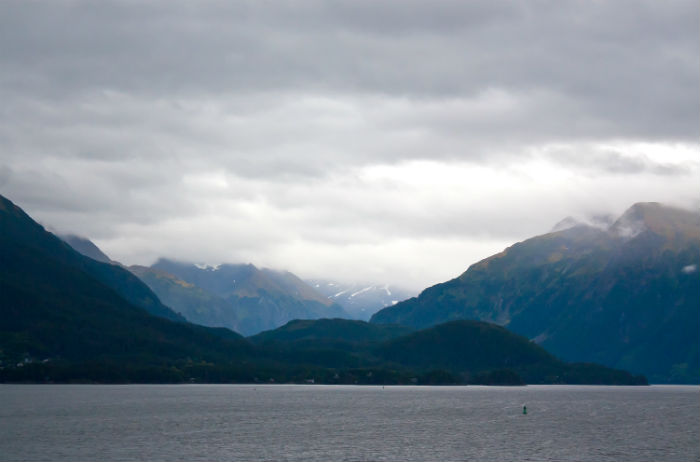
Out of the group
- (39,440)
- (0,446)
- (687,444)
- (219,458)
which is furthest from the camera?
(687,444)

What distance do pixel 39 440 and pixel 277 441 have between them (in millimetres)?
51150

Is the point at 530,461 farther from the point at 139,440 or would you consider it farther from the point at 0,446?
the point at 0,446

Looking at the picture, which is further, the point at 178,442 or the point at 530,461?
the point at 178,442

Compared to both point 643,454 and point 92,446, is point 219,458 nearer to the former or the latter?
point 92,446

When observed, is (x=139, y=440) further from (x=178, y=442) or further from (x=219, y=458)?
(x=219, y=458)

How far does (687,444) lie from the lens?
19675 cm

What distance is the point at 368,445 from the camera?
184m

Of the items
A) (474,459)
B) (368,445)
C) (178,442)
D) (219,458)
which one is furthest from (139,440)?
(474,459)

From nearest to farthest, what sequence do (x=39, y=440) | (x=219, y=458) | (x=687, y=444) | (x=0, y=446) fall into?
(x=219, y=458), (x=0, y=446), (x=39, y=440), (x=687, y=444)

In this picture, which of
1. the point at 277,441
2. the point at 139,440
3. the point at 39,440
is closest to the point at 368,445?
the point at 277,441

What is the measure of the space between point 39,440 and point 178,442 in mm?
29501

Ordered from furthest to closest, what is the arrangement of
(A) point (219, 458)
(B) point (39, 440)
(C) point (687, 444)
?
(C) point (687, 444)
(B) point (39, 440)
(A) point (219, 458)

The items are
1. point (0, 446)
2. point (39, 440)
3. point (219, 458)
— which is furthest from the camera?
point (39, 440)

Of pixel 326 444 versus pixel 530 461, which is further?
pixel 326 444
